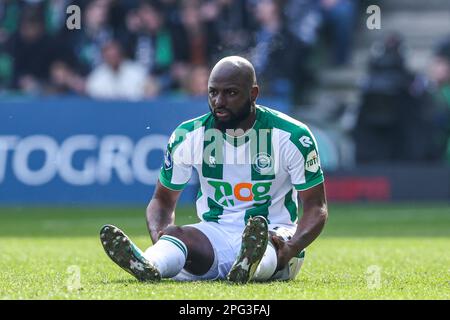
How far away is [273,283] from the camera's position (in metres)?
7.46

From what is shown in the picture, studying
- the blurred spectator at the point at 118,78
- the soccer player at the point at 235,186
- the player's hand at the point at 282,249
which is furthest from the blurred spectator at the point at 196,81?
the player's hand at the point at 282,249

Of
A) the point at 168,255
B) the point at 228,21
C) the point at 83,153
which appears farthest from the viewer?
the point at 228,21

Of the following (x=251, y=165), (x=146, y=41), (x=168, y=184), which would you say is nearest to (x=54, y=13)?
(x=146, y=41)

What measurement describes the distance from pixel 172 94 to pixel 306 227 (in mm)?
11757

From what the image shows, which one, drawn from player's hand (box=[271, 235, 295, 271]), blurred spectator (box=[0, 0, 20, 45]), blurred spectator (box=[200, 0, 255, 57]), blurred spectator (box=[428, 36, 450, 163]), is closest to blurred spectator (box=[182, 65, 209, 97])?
blurred spectator (box=[200, 0, 255, 57])

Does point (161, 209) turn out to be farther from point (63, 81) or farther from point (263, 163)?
point (63, 81)

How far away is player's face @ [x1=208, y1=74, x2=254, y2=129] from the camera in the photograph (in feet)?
24.6

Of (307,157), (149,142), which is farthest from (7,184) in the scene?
(307,157)

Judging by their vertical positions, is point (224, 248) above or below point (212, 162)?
below

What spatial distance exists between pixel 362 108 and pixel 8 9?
625cm

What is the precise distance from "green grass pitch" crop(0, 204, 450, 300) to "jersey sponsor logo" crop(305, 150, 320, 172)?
72 centimetres

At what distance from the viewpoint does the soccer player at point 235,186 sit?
752cm

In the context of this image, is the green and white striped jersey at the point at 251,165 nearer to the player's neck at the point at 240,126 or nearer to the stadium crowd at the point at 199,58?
the player's neck at the point at 240,126
